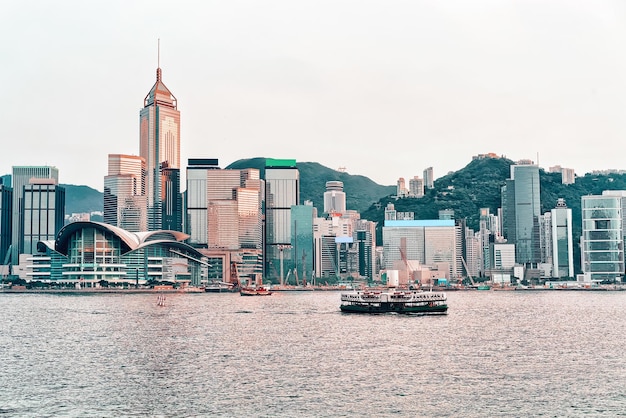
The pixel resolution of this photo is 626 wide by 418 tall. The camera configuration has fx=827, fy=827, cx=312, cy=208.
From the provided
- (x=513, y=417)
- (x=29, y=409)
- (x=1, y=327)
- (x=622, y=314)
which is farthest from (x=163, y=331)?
(x=622, y=314)

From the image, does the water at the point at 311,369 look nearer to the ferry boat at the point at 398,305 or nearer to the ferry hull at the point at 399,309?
the ferry hull at the point at 399,309

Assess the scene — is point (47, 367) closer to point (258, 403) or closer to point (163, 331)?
point (258, 403)

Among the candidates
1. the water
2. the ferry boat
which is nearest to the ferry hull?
the ferry boat

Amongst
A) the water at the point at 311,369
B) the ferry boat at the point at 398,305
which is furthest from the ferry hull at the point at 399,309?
the water at the point at 311,369

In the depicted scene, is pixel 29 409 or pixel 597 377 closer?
pixel 29 409

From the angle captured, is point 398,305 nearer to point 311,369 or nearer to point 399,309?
point 399,309

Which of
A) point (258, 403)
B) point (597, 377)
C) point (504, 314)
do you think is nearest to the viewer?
point (258, 403)

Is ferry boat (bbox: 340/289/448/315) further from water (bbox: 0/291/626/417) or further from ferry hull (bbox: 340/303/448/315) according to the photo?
water (bbox: 0/291/626/417)

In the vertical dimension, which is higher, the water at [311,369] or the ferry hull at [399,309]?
the ferry hull at [399,309]
